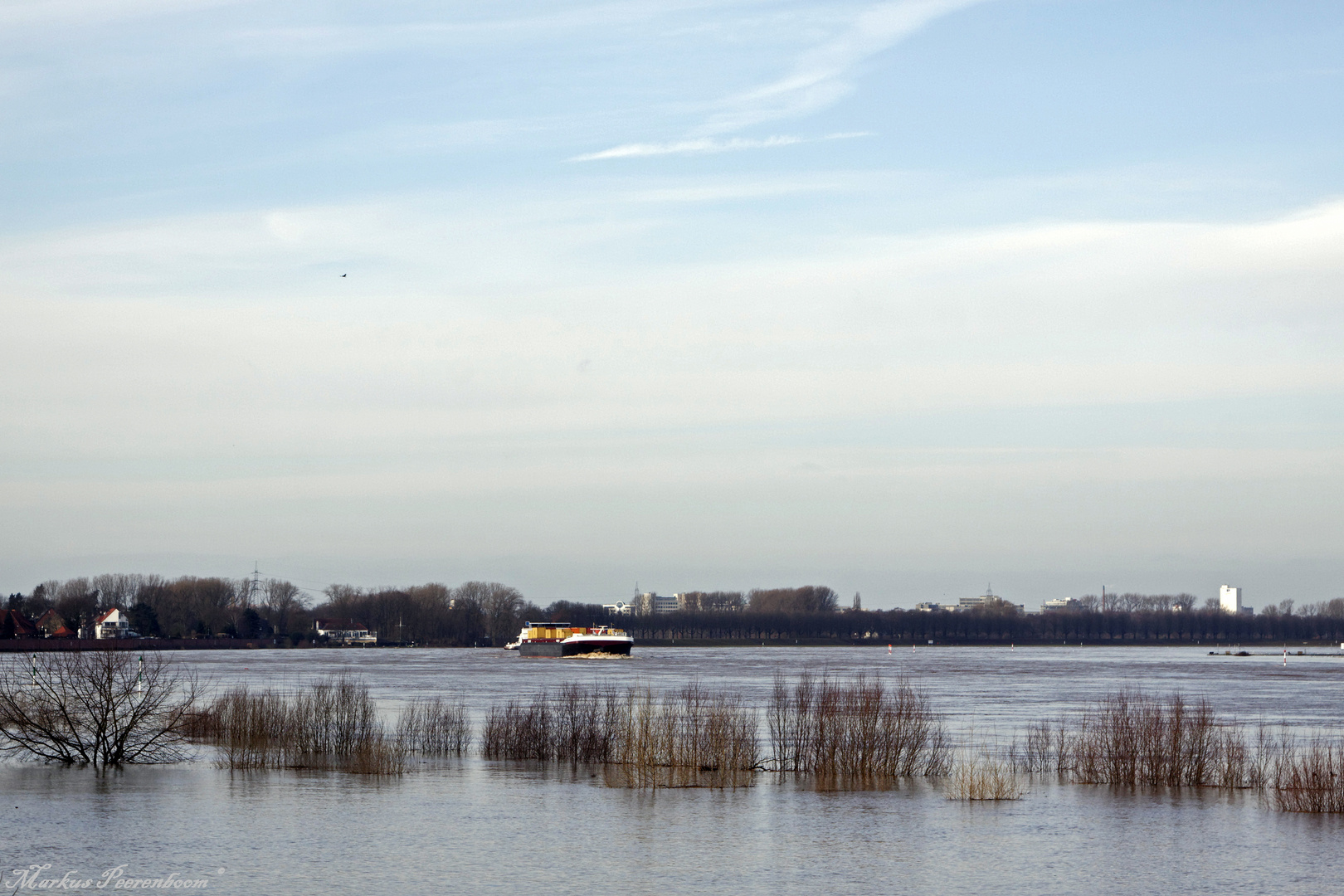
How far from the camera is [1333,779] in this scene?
81.8ft

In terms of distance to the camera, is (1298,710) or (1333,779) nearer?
(1333,779)

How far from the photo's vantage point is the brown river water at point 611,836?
60.5ft

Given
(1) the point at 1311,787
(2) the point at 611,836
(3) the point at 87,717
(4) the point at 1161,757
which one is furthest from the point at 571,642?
(2) the point at 611,836

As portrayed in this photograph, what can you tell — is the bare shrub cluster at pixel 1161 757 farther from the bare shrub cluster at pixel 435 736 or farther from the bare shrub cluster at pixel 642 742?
the bare shrub cluster at pixel 435 736

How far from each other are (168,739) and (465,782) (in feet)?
24.1

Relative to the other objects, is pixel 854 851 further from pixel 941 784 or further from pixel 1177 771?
pixel 1177 771

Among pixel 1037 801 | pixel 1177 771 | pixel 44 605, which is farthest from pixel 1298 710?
pixel 44 605

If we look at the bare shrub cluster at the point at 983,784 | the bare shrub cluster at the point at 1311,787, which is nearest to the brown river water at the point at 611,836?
the bare shrub cluster at the point at 983,784

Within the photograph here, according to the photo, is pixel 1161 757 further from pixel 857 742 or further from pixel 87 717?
pixel 87 717

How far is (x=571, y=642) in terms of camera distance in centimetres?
13875

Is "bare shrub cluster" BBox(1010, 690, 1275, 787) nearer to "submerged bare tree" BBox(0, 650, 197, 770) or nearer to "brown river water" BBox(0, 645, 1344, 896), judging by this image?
"brown river water" BBox(0, 645, 1344, 896)

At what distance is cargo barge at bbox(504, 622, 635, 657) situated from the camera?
454 feet

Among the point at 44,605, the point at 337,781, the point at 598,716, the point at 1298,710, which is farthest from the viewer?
the point at 44,605

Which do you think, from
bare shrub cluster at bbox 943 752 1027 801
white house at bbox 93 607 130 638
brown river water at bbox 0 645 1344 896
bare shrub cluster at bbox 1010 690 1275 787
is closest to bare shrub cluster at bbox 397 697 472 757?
brown river water at bbox 0 645 1344 896
